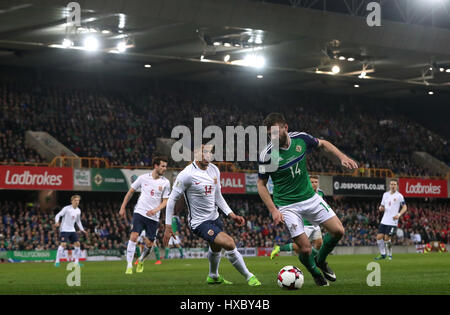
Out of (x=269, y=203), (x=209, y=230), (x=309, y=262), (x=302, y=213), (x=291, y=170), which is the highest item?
(x=291, y=170)

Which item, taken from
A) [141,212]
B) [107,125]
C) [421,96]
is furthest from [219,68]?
[141,212]

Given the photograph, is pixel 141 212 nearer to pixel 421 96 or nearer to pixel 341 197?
pixel 341 197

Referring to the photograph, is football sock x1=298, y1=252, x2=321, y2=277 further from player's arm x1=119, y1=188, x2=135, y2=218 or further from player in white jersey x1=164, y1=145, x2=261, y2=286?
player's arm x1=119, y1=188, x2=135, y2=218

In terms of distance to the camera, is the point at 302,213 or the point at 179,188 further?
the point at 179,188

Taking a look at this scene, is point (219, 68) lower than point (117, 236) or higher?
higher

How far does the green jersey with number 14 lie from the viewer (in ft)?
37.6

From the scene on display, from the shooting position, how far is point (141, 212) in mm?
18688

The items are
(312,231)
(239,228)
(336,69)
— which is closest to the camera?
(312,231)

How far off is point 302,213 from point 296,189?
0.37 metres

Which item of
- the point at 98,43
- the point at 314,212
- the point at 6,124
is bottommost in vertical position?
the point at 314,212

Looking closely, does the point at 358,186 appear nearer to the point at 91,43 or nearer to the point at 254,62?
the point at 254,62

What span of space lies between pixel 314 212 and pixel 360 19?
94.0 ft

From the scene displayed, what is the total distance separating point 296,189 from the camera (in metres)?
11.6

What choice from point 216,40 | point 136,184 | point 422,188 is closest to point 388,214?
point 136,184
